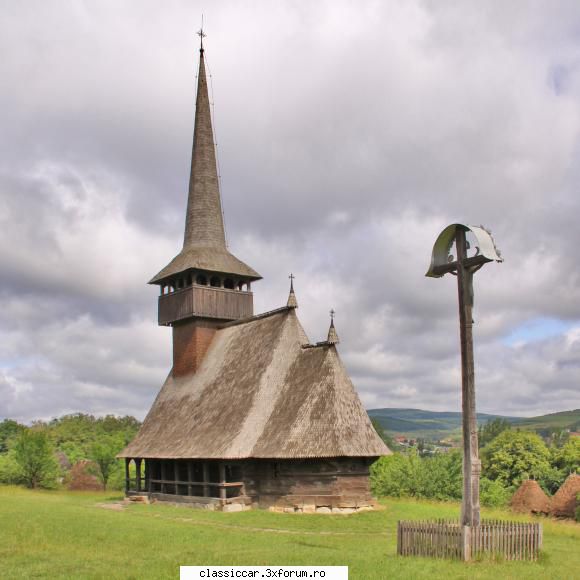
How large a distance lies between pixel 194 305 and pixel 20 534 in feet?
65.9

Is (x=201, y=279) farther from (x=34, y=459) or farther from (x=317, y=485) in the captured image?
(x=34, y=459)

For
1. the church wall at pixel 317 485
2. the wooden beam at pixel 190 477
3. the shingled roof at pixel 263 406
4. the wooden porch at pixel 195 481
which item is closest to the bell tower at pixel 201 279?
the shingled roof at pixel 263 406

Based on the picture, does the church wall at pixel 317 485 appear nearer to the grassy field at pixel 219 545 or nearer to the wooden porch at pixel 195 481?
the grassy field at pixel 219 545

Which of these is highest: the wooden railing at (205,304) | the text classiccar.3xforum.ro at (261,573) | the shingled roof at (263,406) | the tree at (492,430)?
the wooden railing at (205,304)

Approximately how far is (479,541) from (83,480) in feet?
156

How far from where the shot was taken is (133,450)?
1489 inches

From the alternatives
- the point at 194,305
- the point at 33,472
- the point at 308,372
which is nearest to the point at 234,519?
the point at 308,372

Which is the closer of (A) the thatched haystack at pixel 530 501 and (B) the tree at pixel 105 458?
(A) the thatched haystack at pixel 530 501

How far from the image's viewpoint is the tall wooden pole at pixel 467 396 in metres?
16.0

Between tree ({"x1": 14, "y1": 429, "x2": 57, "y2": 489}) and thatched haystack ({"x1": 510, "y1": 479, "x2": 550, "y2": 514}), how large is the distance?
113 ft

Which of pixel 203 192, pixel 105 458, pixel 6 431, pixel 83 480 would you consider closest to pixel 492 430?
pixel 6 431

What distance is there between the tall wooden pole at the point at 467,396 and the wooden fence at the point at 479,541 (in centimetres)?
61

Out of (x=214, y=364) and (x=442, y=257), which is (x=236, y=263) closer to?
(x=214, y=364)

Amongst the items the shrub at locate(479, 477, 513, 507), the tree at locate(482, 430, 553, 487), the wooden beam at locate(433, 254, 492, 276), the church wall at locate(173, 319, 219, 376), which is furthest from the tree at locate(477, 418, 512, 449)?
the wooden beam at locate(433, 254, 492, 276)
